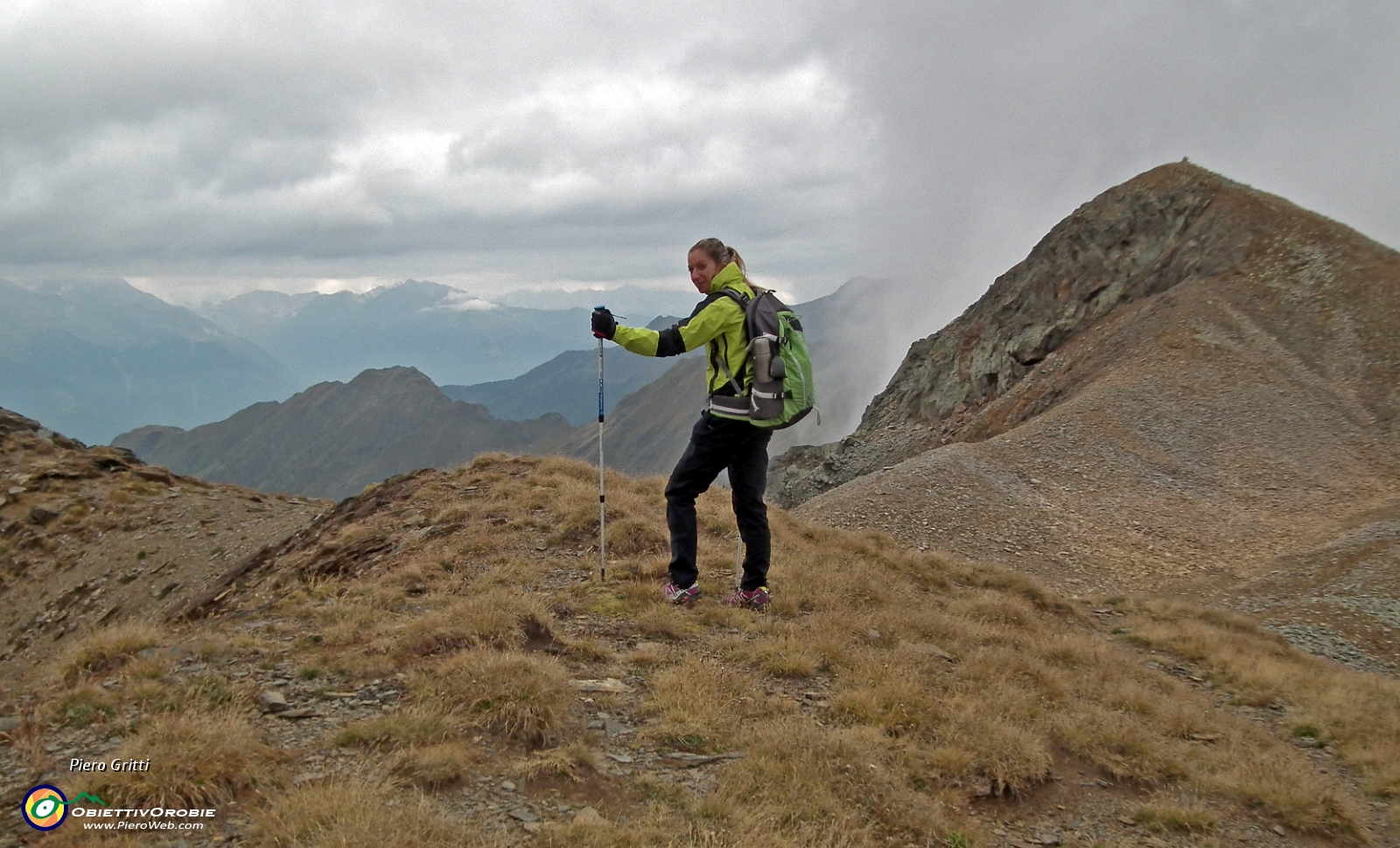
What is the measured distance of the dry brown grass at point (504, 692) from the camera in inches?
225

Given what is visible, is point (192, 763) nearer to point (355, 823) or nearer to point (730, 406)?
point (355, 823)

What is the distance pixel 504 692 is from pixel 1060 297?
47.7m

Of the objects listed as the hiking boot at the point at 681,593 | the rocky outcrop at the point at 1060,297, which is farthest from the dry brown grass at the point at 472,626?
the rocky outcrop at the point at 1060,297

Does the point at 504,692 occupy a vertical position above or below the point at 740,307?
below

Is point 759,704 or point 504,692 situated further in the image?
point 759,704

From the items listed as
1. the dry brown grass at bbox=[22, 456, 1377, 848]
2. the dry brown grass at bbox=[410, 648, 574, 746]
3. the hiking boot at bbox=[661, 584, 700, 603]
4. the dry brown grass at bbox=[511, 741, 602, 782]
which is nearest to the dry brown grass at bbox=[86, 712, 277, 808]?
the dry brown grass at bbox=[22, 456, 1377, 848]

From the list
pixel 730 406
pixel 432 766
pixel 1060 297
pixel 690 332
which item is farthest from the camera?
pixel 1060 297

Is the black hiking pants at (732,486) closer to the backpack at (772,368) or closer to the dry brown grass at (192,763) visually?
the backpack at (772,368)

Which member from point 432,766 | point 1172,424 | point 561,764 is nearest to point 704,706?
point 561,764

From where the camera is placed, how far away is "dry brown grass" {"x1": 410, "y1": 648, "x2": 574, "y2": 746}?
5719 millimetres

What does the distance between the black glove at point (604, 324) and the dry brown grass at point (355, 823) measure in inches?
181

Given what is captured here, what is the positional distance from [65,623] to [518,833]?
2025 centimetres

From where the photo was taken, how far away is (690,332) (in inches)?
312

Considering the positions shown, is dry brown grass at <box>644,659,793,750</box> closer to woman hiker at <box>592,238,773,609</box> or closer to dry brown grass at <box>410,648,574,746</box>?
dry brown grass at <box>410,648,574,746</box>
